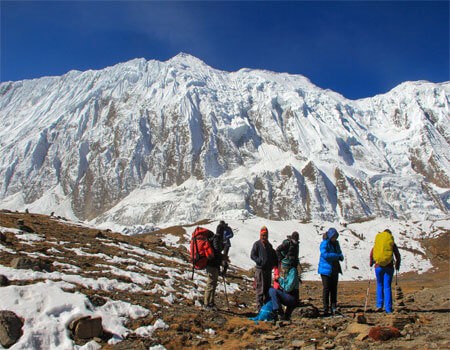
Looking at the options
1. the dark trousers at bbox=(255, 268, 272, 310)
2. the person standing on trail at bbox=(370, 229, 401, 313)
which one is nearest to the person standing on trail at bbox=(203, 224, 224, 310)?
the dark trousers at bbox=(255, 268, 272, 310)

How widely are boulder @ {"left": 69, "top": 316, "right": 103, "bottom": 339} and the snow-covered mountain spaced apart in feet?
355

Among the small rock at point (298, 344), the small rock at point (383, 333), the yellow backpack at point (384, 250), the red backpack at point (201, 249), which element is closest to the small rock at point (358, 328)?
the small rock at point (383, 333)

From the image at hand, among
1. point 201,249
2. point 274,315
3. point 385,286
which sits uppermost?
point 201,249

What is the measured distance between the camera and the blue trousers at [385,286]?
984cm

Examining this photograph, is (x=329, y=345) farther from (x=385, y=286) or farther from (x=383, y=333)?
(x=385, y=286)

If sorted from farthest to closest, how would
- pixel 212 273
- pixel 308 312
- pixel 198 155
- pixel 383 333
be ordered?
1. pixel 198 155
2. pixel 212 273
3. pixel 308 312
4. pixel 383 333

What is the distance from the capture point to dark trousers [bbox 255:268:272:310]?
977 cm

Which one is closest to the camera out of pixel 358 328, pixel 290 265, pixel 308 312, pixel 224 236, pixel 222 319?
pixel 358 328

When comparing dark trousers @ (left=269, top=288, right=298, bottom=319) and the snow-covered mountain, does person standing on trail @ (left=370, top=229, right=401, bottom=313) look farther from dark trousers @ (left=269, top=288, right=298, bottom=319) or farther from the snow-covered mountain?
the snow-covered mountain

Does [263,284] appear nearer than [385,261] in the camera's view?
Yes

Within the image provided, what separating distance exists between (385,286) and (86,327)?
7.09 m

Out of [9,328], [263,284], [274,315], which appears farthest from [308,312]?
[9,328]

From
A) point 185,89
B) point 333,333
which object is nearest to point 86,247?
point 333,333

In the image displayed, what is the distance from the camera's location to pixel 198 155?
157750 millimetres
